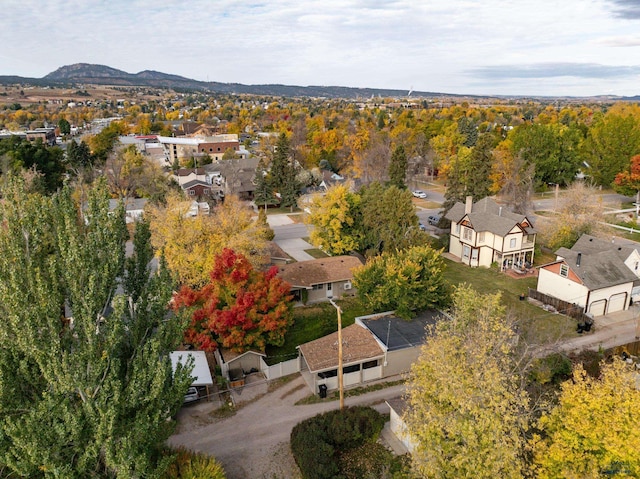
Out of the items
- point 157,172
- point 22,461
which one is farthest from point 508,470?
point 157,172

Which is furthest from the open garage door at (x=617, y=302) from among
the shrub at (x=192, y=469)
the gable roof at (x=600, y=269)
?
the shrub at (x=192, y=469)

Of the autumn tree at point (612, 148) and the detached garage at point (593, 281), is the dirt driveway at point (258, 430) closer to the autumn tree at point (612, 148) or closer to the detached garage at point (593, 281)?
the detached garage at point (593, 281)

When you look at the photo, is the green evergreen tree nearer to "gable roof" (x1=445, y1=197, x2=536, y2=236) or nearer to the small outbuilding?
"gable roof" (x1=445, y1=197, x2=536, y2=236)

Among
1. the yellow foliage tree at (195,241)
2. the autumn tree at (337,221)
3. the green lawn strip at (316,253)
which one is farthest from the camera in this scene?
the green lawn strip at (316,253)

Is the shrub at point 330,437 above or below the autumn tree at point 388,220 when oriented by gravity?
below

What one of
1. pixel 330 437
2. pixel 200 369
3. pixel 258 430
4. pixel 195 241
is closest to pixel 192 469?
pixel 258 430

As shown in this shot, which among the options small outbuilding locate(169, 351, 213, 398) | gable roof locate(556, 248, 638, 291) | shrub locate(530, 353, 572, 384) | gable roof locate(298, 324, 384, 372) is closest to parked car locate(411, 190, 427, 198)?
gable roof locate(556, 248, 638, 291)
